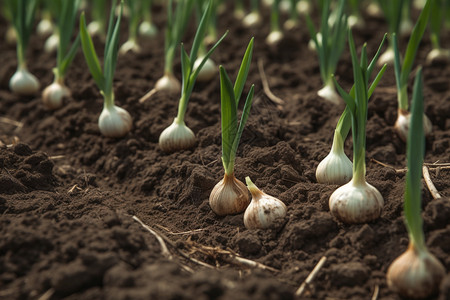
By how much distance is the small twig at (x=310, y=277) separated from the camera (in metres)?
1.83

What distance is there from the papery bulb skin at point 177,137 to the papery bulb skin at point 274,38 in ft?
6.33

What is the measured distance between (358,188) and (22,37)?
103 inches

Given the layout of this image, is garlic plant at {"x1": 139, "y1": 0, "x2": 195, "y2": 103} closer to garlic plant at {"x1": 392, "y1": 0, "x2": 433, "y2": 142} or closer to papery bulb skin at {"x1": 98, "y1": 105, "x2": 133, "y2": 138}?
papery bulb skin at {"x1": 98, "y1": 105, "x2": 133, "y2": 138}

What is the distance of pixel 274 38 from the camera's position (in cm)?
454

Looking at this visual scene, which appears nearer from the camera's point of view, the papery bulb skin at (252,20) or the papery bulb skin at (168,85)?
the papery bulb skin at (168,85)

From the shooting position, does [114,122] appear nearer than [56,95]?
Yes

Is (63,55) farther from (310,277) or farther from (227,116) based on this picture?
(310,277)

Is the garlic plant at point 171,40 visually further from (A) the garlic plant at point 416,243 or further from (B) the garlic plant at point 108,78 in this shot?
(A) the garlic plant at point 416,243

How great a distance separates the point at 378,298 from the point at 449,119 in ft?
5.44

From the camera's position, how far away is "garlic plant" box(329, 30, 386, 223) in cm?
200

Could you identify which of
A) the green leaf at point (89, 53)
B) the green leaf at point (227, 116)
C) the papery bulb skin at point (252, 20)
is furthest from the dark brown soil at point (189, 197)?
the papery bulb skin at point (252, 20)

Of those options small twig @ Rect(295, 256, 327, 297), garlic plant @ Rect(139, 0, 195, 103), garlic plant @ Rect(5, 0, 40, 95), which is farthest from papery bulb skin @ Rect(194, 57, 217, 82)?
small twig @ Rect(295, 256, 327, 297)

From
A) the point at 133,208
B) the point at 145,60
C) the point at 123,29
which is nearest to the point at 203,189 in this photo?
the point at 133,208

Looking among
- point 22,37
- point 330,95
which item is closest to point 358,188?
point 330,95
